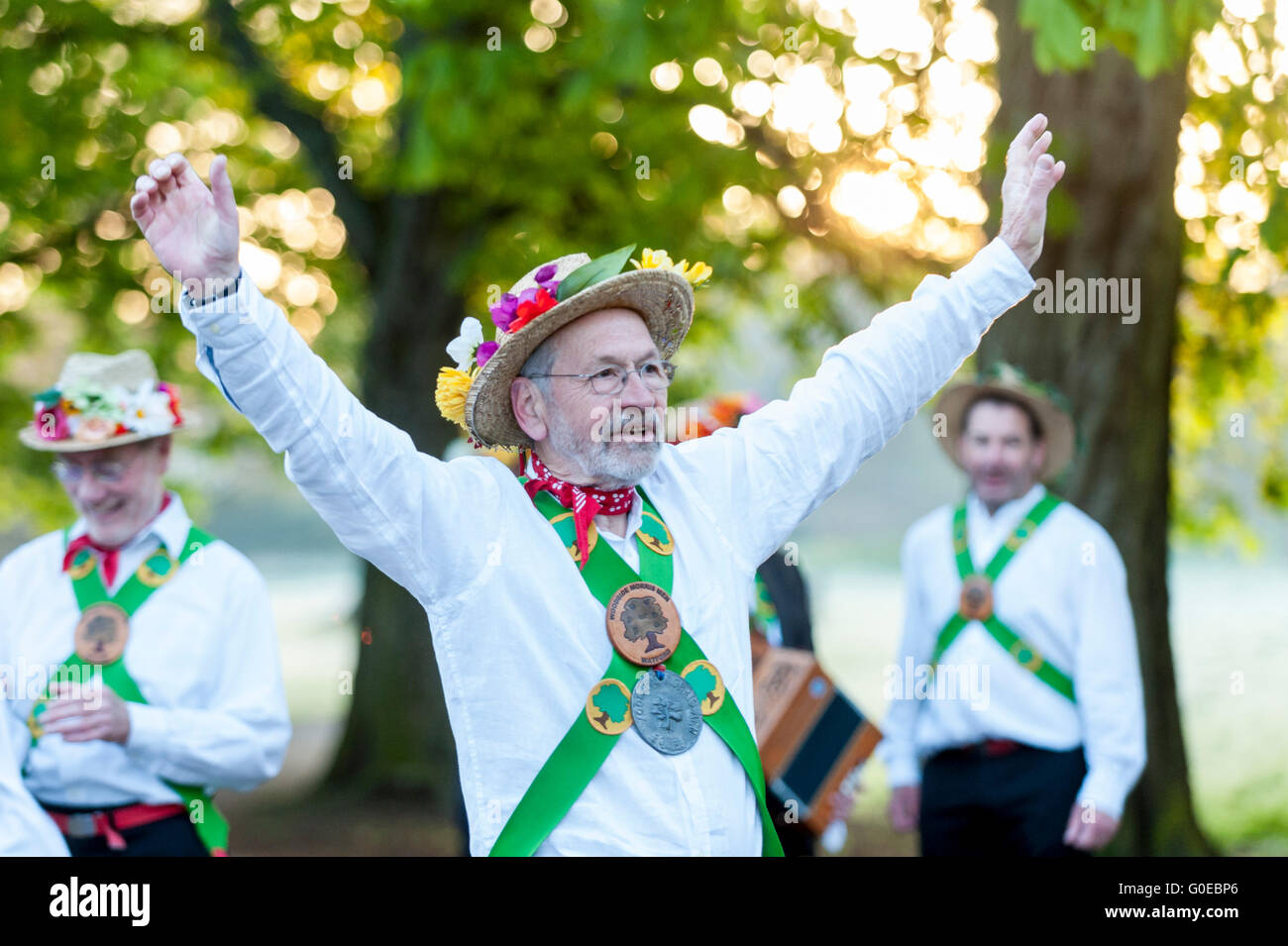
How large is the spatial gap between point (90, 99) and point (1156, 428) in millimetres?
7639

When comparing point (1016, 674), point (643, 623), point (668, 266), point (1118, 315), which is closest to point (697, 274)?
point (668, 266)

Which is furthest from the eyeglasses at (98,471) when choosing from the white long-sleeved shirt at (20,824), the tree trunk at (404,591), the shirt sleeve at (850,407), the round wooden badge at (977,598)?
the tree trunk at (404,591)

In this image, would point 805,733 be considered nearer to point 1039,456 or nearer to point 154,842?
point 1039,456

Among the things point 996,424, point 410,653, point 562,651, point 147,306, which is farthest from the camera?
point 147,306

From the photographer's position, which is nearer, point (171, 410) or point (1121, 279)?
point (171, 410)

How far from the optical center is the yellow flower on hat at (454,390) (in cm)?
305

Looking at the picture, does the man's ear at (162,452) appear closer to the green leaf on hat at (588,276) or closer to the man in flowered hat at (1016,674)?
the green leaf on hat at (588,276)

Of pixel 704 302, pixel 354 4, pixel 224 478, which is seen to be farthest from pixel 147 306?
pixel 224 478

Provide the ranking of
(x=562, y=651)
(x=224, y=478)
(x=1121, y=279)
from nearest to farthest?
(x=562, y=651) → (x=1121, y=279) → (x=224, y=478)

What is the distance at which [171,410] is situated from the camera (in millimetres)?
4762

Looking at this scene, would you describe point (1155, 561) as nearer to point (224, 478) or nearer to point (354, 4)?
point (354, 4)

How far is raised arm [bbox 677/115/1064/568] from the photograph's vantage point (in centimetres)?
294

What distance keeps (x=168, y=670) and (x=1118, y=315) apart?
15.4 ft

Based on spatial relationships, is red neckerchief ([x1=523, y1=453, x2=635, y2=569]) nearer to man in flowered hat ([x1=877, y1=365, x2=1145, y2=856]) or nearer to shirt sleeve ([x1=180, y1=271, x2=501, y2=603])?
shirt sleeve ([x1=180, y1=271, x2=501, y2=603])
